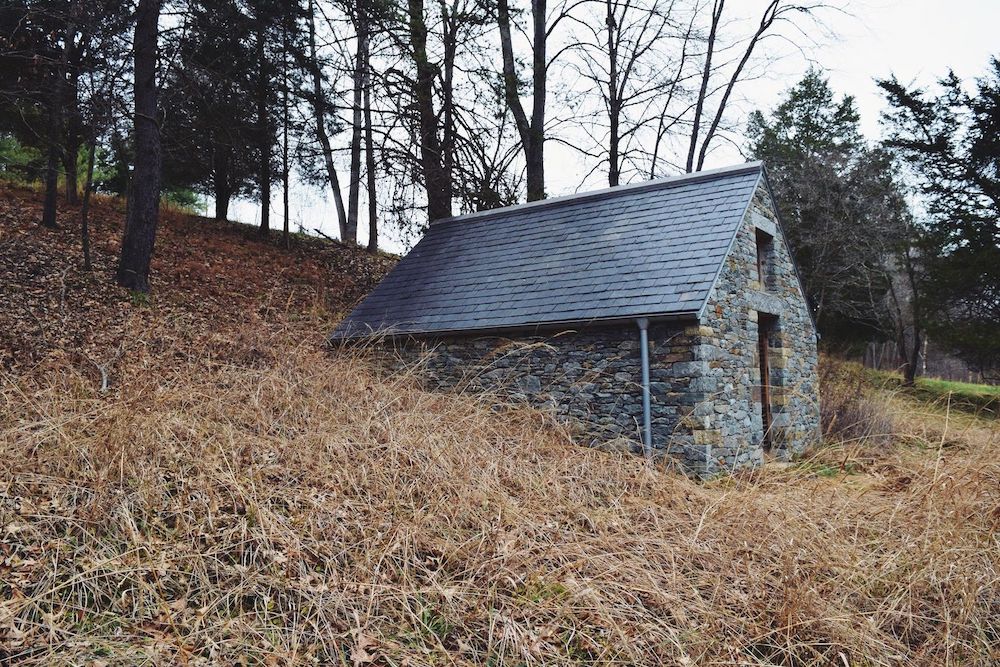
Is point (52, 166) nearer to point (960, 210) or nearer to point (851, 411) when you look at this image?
point (851, 411)

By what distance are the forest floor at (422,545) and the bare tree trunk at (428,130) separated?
8.66 m

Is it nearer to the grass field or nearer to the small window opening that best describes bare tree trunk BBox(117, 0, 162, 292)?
the small window opening

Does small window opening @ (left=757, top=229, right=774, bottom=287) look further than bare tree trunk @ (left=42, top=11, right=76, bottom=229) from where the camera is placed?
No

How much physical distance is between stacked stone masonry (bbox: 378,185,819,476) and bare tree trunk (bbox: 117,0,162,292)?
435 cm

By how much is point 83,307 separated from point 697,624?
30.5 ft

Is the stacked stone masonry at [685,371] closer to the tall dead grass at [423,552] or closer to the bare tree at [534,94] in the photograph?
the tall dead grass at [423,552]

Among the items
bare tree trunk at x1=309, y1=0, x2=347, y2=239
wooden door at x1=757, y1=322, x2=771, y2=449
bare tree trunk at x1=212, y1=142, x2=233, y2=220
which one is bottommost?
wooden door at x1=757, y1=322, x2=771, y2=449

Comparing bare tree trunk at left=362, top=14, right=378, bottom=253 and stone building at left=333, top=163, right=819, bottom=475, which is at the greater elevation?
bare tree trunk at left=362, top=14, right=378, bottom=253

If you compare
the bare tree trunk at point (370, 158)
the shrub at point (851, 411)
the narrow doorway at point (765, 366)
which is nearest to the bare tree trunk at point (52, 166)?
the bare tree trunk at point (370, 158)

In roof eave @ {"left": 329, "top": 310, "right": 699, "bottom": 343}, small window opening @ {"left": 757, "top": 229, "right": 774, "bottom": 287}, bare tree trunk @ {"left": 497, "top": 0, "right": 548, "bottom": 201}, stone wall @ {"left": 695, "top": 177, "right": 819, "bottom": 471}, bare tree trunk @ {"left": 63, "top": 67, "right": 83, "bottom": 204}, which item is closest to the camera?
roof eave @ {"left": 329, "top": 310, "right": 699, "bottom": 343}

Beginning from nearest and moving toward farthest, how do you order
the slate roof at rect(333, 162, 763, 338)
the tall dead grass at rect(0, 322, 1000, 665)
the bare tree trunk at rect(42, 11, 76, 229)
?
1. the tall dead grass at rect(0, 322, 1000, 665)
2. the slate roof at rect(333, 162, 763, 338)
3. the bare tree trunk at rect(42, 11, 76, 229)

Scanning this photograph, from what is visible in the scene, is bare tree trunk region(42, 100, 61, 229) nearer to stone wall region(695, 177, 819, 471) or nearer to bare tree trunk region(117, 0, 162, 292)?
bare tree trunk region(117, 0, 162, 292)

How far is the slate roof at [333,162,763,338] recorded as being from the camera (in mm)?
8352

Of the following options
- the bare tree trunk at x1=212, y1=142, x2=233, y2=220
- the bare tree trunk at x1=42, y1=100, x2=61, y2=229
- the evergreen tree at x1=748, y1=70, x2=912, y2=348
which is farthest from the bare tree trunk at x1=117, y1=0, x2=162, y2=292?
the evergreen tree at x1=748, y1=70, x2=912, y2=348
